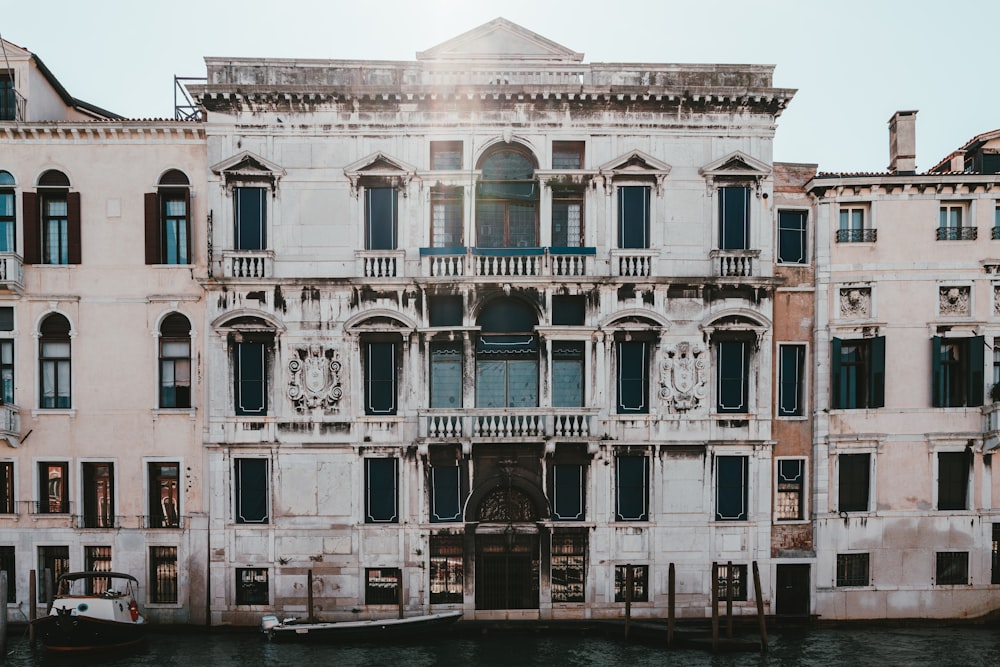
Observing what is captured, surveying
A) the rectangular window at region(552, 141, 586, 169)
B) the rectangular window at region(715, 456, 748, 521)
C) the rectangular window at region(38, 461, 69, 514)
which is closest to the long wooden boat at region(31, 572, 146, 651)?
the rectangular window at region(38, 461, 69, 514)

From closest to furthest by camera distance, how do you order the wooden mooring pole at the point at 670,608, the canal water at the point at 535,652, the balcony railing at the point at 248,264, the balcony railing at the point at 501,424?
the canal water at the point at 535,652 → the wooden mooring pole at the point at 670,608 → the balcony railing at the point at 501,424 → the balcony railing at the point at 248,264

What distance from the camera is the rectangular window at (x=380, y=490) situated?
1972cm

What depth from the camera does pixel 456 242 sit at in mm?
20031

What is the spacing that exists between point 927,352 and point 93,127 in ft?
75.6

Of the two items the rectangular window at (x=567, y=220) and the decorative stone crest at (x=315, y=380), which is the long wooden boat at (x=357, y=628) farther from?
the rectangular window at (x=567, y=220)

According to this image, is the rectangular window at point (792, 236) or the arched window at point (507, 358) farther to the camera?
the rectangular window at point (792, 236)

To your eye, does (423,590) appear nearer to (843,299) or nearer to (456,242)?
(456,242)

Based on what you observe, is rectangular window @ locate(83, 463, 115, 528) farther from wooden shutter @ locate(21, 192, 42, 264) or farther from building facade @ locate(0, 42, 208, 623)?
wooden shutter @ locate(21, 192, 42, 264)

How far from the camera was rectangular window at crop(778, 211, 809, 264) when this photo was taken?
66.1 feet

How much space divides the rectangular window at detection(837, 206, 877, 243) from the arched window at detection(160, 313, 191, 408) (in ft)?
58.5

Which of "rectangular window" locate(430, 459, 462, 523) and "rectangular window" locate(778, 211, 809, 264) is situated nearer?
"rectangular window" locate(430, 459, 462, 523)

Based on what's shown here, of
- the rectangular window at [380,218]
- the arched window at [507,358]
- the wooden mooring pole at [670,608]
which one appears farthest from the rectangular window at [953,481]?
the rectangular window at [380,218]

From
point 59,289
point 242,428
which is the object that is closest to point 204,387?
point 242,428

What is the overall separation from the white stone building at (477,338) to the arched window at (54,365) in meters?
3.94
